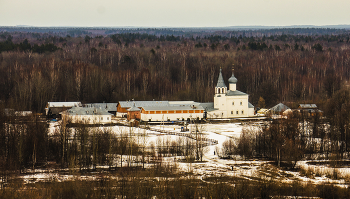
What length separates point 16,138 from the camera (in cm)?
3038

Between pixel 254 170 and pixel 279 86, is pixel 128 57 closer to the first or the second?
pixel 279 86

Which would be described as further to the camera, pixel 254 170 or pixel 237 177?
pixel 254 170

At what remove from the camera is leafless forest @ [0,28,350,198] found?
936 inches

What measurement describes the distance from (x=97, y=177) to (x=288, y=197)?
9.62m

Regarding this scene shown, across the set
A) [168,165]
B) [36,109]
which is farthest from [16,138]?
[36,109]

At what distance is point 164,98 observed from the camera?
6206 centimetres

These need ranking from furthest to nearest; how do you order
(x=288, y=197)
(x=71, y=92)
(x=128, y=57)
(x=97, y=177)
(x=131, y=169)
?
(x=128, y=57) → (x=71, y=92) → (x=131, y=169) → (x=97, y=177) → (x=288, y=197)

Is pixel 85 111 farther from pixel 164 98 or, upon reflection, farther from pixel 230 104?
pixel 164 98

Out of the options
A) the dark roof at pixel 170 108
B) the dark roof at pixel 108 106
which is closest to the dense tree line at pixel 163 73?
the dark roof at pixel 108 106

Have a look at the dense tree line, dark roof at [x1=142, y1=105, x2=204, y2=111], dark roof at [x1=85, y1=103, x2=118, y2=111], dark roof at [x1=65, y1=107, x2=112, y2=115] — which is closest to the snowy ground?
dark roof at [x1=65, y1=107, x2=112, y2=115]

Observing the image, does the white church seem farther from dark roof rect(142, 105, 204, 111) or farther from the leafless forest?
the leafless forest

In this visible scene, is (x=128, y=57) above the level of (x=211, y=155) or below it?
above

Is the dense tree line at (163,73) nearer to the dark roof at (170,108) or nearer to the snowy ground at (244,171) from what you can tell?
the dark roof at (170,108)

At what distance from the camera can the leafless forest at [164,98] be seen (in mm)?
23781
